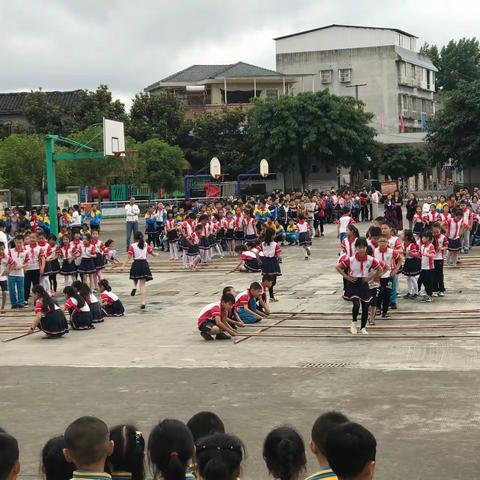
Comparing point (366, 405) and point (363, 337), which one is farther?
point (363, 337)

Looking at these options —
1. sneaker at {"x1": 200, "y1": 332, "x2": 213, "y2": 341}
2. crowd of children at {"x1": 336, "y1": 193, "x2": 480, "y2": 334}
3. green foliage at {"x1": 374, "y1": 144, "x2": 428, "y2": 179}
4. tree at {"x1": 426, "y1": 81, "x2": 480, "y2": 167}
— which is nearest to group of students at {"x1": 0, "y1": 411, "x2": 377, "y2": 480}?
sneaker at {"x1": 200, "y1": 332, "x2": 213, "y2": 341}

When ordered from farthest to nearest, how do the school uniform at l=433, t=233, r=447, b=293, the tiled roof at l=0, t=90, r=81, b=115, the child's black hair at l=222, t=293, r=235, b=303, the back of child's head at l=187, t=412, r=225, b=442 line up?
1. the tiled roof at l=0, t=90, r=81, b=115
2. the school uniform at l=433, t=233, r=447, b=293
3. the child's black hair at l=222, t=293, r=235, b=303
4. the back of child's head at l=187, t=412, r=225, b=442

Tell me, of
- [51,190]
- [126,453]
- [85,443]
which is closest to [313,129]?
[51,190]

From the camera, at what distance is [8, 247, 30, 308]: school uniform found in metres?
18.8

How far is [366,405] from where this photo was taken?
9945mm

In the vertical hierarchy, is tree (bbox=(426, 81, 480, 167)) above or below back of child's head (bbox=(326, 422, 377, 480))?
above

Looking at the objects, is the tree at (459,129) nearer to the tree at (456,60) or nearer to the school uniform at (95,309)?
the school uniform at (95,309)

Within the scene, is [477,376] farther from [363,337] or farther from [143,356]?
[143,356]

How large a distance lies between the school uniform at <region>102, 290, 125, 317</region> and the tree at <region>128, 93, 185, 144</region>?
40.2 m


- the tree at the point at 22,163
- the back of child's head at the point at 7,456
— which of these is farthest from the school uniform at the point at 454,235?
the tree at the point at 22,163

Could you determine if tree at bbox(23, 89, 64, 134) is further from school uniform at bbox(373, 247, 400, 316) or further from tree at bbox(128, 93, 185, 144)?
school uniform at bbox(373, 247, 400, 316)

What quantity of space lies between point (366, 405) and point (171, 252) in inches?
704

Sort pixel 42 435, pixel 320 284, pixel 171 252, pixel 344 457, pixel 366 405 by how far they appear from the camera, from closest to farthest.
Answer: pixel 344 457 < pixel 42 435 < pixel 366 405 < pixel 320 284 < pixel 171 252

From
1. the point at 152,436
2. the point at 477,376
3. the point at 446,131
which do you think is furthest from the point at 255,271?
the point at 446,131
